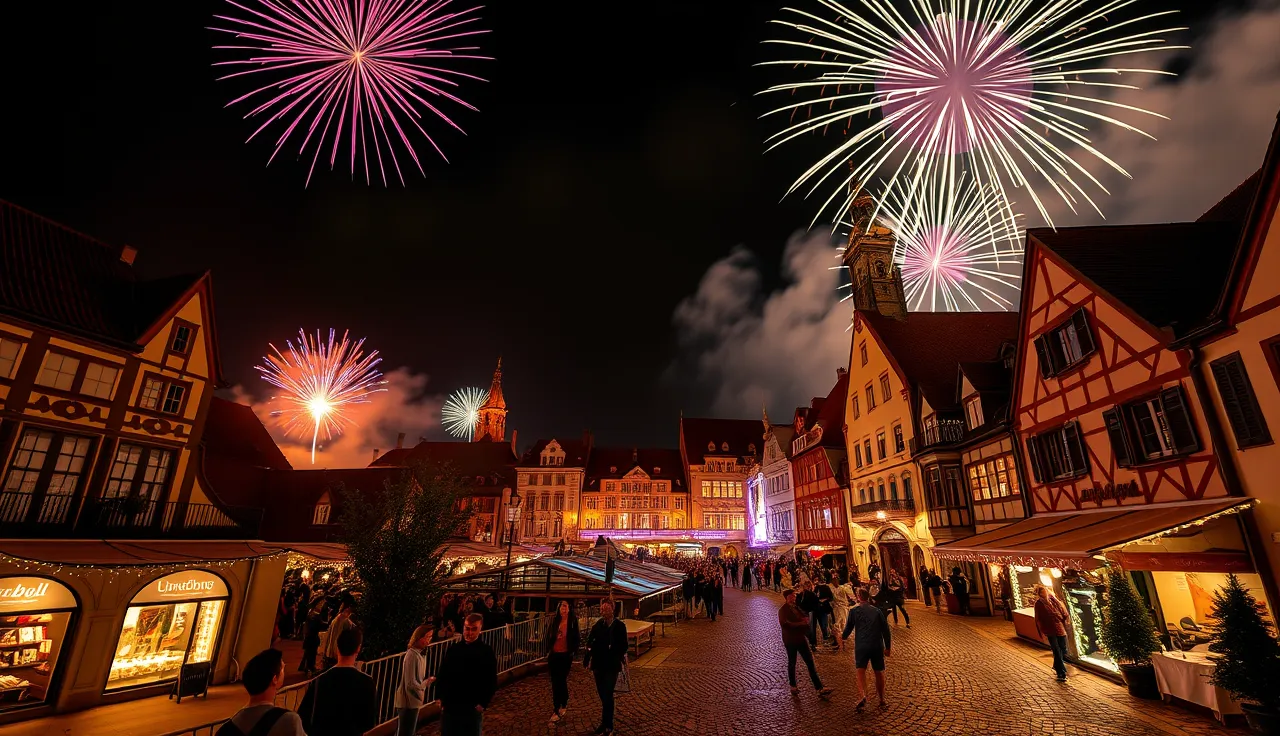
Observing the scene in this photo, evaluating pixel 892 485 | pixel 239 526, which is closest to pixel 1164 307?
pixel 892 485

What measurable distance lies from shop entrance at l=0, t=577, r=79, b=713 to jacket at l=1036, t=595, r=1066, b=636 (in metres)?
20.7

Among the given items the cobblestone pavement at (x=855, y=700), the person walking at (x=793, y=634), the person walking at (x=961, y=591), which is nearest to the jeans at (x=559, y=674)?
the cobblestone pavement at (x=855, y=700)

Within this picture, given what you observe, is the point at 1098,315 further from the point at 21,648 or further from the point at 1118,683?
the point at 21,648

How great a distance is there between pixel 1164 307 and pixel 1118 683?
8.71 meters

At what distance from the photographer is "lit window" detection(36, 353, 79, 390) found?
528 inches

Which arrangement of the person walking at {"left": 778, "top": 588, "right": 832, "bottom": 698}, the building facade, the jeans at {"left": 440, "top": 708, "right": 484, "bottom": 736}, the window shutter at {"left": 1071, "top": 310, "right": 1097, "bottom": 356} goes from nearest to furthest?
the jeans at {"left": 440, "top": 708, "right": 484, "bottom": 736}, the person walking at {"left": 778, "top": 588, "right": 832, "bottom": 698}, the window shutter at {"left": 1071, "top": 310, "right": 1097, "bottom": 356}, the building facade

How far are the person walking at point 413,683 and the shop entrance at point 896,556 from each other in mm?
24539

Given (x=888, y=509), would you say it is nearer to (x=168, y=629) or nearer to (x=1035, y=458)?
(x=1035, y=458)

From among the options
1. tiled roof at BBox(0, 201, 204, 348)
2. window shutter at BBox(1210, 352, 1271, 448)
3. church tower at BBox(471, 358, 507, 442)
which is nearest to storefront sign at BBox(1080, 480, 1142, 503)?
window shutter at BBox(1210, 352, 1271, 448)

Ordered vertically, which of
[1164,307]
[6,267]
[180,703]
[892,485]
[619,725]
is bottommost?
[180,703]

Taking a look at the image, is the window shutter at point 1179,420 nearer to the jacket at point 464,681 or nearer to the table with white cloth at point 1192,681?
the table with white cloth at point 1192,681

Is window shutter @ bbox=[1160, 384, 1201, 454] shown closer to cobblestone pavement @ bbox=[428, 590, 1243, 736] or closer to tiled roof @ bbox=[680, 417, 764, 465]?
cobblestone pavement @ bbox=[428, 590, 1243, 736]

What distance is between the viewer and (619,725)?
8398 millimetres

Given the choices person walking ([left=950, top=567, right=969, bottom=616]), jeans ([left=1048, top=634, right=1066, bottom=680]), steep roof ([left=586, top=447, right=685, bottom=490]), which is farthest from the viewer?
steep roof ([left=586, top=447, right=685, bottom=490])
